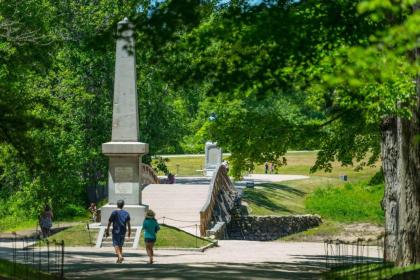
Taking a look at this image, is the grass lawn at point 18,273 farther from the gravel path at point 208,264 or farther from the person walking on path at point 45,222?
the person walking on path at point 45,222

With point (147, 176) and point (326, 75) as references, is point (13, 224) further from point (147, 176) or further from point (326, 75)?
point (326, 75)

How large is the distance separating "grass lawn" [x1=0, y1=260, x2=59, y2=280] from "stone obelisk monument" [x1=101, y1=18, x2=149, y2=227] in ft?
45.9

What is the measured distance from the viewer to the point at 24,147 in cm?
1572

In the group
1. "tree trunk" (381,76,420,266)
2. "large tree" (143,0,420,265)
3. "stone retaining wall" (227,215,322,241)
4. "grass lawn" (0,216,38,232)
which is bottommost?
"stone retaining wall" (227,215,322,241)

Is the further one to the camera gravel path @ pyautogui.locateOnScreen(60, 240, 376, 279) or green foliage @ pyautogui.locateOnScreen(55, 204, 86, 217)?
green foliage @ pyautogui.locateOnScreen(55, 204, 86, 217)

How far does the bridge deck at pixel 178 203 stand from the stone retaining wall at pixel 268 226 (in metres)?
3.19

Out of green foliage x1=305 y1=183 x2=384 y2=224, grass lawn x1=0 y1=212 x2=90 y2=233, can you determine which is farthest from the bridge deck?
green foliage x1=305 y1=183 x2=384 y2=224

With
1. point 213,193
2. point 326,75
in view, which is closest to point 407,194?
point 326,75

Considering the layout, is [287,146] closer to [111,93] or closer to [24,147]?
[24,147]

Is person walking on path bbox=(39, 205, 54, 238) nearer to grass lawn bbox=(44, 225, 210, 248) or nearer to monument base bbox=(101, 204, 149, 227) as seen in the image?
grass lawn bbox=(44, 225, 210, 248)

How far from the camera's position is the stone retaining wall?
2046 inches

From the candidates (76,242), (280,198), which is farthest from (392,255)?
(280,198)

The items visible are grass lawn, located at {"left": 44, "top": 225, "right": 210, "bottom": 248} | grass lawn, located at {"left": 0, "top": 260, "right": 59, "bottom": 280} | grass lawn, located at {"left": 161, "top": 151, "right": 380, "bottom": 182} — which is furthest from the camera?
grass lawn, located at {"left": 161, "top": 151, "right": 380, "bottom": 182}

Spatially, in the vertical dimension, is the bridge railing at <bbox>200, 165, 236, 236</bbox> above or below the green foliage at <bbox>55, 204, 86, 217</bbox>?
above
